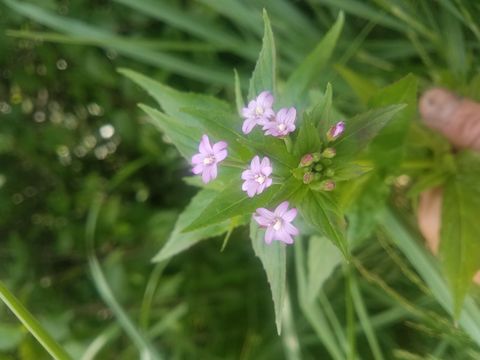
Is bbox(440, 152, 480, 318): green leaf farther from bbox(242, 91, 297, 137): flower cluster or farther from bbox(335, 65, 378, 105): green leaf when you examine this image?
bbox(242, 91, 297, 137): flower cluster

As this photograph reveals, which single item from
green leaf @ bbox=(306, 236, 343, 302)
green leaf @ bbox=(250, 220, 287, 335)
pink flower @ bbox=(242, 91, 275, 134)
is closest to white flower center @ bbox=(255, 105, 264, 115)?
pink flower @ bbox=(242, 91, 275, 134)

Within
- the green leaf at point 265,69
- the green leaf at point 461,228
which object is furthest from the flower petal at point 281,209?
the green leaf at point 461,228

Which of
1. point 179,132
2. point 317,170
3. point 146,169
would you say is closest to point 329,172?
point 317,170

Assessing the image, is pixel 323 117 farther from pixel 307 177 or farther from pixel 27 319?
pixel 27 319

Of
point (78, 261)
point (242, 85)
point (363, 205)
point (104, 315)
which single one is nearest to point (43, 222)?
point (78, 261)

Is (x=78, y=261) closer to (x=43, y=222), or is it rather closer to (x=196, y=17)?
(x=43, y=222)

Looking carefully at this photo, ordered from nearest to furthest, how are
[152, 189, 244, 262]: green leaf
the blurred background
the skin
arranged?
[152, 189, 244, 262]: green leaf < the skin < the blurred background

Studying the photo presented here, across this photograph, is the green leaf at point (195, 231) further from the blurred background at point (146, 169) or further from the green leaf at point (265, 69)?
the blurred background at point (146, 169)
